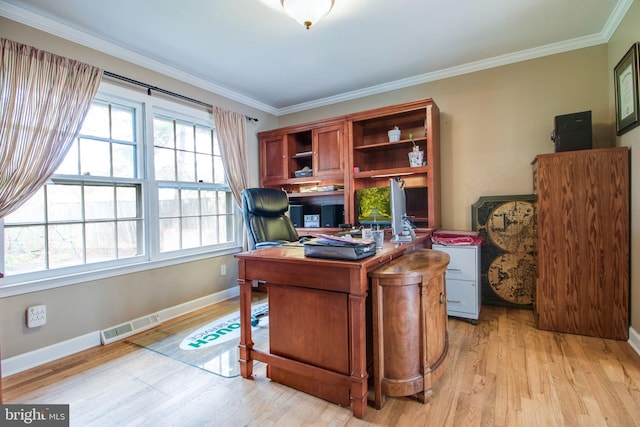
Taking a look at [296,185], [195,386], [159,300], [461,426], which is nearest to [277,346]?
[195,386]

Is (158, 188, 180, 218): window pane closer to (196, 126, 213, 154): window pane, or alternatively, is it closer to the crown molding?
(196, 126, 213, 154): window pane

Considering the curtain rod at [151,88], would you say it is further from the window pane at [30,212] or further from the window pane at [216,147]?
the window pane at [30,212]

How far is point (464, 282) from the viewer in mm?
2703

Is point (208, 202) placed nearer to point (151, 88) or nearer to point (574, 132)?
point (151, 88)

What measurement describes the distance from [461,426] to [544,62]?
3.28 metres

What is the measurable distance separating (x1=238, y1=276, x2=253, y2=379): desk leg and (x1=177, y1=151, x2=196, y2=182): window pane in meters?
1.88

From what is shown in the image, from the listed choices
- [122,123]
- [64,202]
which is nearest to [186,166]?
[122,123]

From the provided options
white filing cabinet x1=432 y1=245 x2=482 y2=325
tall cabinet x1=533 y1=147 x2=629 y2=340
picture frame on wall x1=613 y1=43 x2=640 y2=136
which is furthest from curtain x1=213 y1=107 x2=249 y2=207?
picture frame on wall x1=613 y1=43 x2=640 y2=136

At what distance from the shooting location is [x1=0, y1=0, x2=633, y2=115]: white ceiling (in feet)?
7.19

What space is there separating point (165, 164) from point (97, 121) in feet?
2.22

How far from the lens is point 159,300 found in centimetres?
291

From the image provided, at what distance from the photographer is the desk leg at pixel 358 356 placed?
4.86 ft

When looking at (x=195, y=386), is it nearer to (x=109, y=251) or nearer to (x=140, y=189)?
(x=109, y=251)

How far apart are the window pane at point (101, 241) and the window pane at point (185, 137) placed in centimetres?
109
